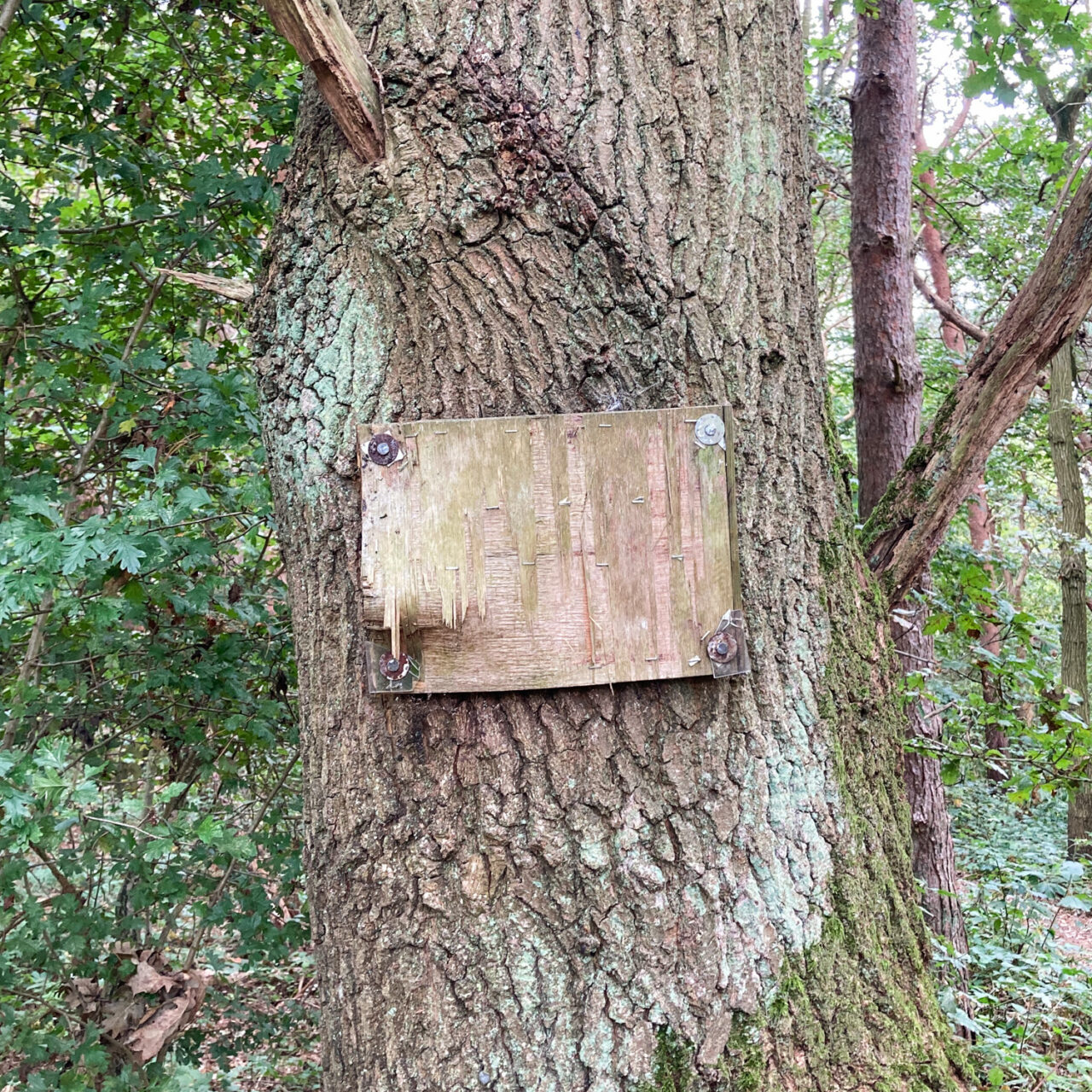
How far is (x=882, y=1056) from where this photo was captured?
4.06ft

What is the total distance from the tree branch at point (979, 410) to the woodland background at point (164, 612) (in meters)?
0.43

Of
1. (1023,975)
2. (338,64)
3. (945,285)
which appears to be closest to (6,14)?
(338,64)

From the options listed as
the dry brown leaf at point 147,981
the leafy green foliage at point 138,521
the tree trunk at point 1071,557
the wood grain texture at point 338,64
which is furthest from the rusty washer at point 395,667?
the tree trunk at point 1071,557

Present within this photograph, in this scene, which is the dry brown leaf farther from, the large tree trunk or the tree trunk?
the tree trunk

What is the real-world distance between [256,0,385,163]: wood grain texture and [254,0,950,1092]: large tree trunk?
0.04m

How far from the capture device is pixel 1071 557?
23.2 feet

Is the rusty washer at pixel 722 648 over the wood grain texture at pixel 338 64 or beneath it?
beneath

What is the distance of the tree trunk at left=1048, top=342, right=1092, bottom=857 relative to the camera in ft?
22.2

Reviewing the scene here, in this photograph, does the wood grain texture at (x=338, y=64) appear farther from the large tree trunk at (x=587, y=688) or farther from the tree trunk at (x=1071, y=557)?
the tree trunk at (x=1071, y=557)

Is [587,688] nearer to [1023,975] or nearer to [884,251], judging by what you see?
[1023,975]

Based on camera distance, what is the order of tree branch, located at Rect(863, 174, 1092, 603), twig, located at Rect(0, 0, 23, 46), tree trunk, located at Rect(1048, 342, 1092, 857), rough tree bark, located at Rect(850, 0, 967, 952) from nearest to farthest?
tree branch, located at Rect(863, 174, 1092, 603), twig, located at Rect(0, 0, 23, 46), rough tree bark, located at Rect(850, 0, 967, 952), tree trunk, located at Rect(1048, 342, 1092, 857)

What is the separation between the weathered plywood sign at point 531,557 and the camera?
1.20 metres

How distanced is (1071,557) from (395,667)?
7.41 m

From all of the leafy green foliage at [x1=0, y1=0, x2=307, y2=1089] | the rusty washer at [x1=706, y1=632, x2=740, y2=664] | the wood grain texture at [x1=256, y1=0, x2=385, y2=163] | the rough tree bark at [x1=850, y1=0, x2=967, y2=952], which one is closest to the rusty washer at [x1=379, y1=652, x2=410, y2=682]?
the rusty washer at [x1=706, y1=632, x2=740, y2=664]
